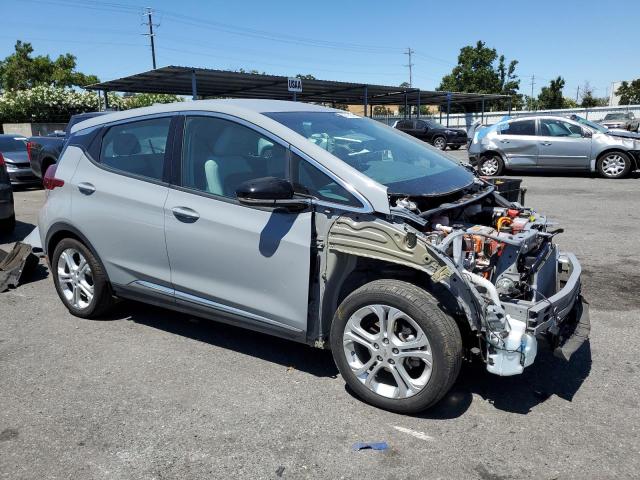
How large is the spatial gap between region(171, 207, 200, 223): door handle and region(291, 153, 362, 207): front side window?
0.75 meters

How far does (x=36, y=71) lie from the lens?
48719mm

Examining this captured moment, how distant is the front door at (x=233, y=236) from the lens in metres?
3.39

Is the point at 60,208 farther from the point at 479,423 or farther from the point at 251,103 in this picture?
the point at 479,423

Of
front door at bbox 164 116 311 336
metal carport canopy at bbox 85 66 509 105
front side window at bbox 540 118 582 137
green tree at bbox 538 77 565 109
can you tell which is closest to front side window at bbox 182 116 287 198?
front door at bbox 164 116 311 336

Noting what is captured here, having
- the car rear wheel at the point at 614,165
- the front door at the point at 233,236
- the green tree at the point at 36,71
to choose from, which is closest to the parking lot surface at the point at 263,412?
the front door at the point at 233,236

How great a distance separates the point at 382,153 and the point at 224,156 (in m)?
1.12

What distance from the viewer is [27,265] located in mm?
5980

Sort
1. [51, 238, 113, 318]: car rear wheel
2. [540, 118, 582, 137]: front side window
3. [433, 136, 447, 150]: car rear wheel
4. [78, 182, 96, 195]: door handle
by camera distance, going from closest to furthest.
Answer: [78, 182, 96, 195]: door handle → [51, 238, 113, 318]: car rear wheel → [540, 118, 582, 137]: front side window → [433, 136, 447, 150]: car rear wheel

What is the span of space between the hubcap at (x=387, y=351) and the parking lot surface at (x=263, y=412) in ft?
0.62

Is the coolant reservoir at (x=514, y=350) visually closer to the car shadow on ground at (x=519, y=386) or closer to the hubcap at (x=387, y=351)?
the car shadow on ground at (x=519, y=386)

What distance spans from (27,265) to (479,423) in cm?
501

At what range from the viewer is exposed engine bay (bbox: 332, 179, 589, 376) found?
2939mm

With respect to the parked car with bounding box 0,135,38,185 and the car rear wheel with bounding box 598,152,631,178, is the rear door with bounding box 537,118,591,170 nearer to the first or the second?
the car rear wheel with bounding box 598,152,631,178

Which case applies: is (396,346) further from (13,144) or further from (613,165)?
(13,144)
